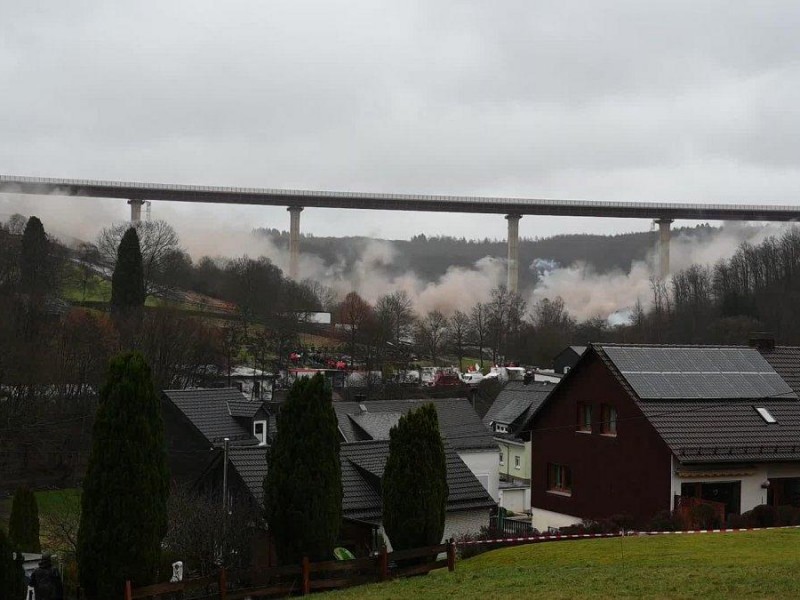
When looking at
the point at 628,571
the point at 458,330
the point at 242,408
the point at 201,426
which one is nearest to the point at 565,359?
the point at 458,330

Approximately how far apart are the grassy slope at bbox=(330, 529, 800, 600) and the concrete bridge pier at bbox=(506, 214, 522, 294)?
261 feet

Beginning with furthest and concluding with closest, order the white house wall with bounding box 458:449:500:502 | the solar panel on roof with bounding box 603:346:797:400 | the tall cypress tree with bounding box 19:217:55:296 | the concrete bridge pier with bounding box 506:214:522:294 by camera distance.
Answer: the concrete bridge pier with bounding box 506:214:522:294 < the tall cypress tree with bounding box 19:217:55:296 < the white house wall with bounding box 458:449:500:502 < the solar panel on roof with bounding box 603:346:797:400

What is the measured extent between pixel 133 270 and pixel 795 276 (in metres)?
54.8

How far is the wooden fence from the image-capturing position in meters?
16.4

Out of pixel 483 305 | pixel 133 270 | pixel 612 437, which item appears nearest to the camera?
pixel 612 437

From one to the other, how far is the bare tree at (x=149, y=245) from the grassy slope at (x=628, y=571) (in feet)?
226

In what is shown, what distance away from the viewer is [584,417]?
27.1m

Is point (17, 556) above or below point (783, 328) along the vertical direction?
below

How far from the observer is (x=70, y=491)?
4153 cm

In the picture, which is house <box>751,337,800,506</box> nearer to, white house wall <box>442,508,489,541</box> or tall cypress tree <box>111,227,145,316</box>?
white house wall <box>442,508,489,541</box>

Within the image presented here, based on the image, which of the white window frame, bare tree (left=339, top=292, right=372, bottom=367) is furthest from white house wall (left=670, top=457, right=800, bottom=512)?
bare tree (left=339, top=292, right=372, bottom=367)

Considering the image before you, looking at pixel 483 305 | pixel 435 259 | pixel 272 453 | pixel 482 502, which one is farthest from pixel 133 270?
pixel 435 259

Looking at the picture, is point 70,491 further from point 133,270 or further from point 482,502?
point 133,270

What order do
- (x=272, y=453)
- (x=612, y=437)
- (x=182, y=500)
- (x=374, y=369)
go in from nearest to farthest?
(x=272, y=453), (x=182, y=500), (x=612, y=437), (x=374, y=369)
